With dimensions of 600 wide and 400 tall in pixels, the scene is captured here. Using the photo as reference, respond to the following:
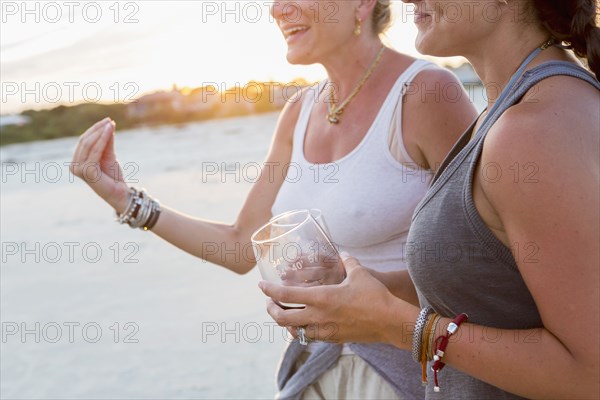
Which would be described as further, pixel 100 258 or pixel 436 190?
pixel 100 258

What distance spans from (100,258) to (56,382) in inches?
106

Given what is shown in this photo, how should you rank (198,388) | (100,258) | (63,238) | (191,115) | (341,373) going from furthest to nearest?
(191,115), (63,238), (100,258), (198,388), (341,373)

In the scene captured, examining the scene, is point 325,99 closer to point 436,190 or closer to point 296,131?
point 296,131

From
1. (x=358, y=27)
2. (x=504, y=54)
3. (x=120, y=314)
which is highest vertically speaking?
(x=504, y=54)

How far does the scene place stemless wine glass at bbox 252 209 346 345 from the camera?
1.70m

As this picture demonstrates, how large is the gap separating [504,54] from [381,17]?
116 cm

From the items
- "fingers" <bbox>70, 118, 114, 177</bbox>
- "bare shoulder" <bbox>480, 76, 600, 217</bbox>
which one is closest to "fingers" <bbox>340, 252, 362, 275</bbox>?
"bare shoulder" <bbox>480, 76, 600, 217</bbox>

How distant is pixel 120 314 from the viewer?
539cm

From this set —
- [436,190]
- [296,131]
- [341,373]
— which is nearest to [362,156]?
[296,131]

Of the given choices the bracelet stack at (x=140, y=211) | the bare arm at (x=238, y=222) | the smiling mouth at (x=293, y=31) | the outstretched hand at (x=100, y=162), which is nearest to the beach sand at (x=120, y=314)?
the bare arm at (x=238, y=222)

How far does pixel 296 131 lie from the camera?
2.71m

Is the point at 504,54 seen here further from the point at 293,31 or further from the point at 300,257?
the point at 293,31

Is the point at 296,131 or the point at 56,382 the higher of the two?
the point at 296,131

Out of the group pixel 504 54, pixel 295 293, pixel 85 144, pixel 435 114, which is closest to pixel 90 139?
pixel 85 144
